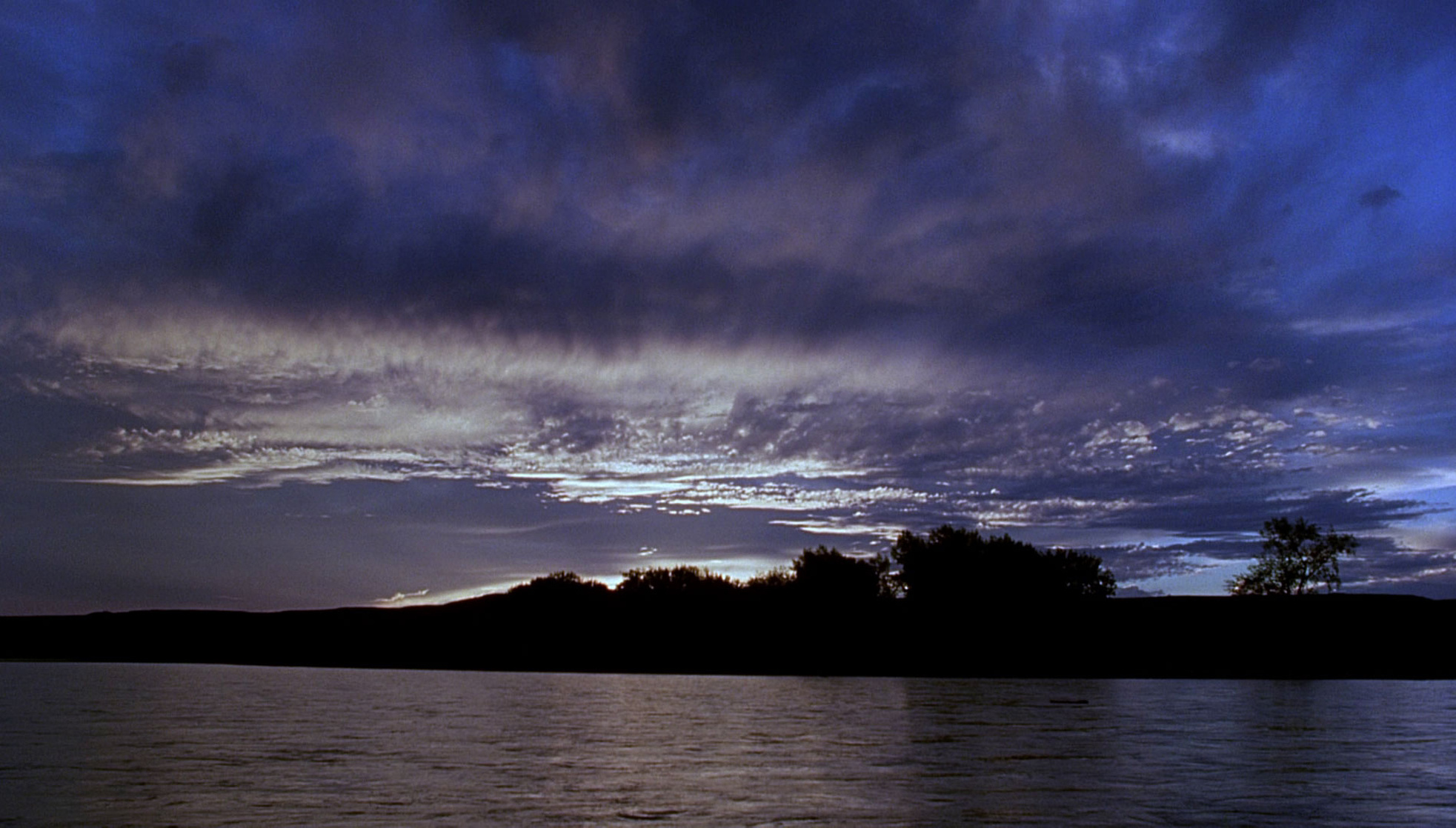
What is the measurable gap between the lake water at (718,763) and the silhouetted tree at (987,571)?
7931 centimetres

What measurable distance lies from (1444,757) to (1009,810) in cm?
1712

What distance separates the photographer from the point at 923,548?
458 ft

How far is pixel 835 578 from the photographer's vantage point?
149 meters

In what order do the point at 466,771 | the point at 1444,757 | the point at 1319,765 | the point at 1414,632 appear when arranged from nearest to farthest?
the point at 466,771 → the point at 1319,765 → the point at 1444,757 → the point at 1414,632

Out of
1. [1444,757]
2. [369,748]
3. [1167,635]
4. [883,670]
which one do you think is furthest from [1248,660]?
[369,748]

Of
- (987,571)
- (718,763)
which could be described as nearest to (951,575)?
(987,571)

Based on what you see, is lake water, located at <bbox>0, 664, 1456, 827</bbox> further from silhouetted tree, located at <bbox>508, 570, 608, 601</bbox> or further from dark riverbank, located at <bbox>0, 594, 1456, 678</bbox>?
silhouetted tree, located at <bbox>508, 570, 608, 601</bbox>

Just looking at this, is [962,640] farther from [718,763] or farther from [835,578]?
[718,763]

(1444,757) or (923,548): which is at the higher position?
(923,548)

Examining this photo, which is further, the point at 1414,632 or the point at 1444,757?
the point at 1414,632

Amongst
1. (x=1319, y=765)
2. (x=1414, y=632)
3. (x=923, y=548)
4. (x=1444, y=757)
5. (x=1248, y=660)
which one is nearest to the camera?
(x=1319, y=765)

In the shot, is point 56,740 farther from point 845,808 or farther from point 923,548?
point 923,548

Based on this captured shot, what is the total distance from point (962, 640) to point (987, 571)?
1054cm

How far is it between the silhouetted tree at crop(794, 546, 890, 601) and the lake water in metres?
92.8
